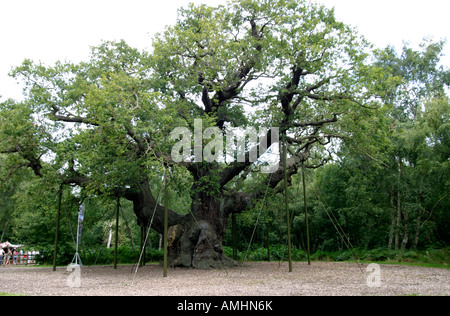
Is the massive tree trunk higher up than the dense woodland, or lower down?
lower down

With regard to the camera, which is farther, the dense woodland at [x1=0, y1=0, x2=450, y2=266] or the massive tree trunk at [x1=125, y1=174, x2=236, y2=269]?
the massive tree trunk at [x1=125, y1=174, x2=236, y2=269]

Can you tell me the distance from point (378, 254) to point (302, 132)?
893cm

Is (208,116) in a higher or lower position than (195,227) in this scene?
higher

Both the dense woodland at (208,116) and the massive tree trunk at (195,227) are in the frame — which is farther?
the massive tree trunk at (195,227)

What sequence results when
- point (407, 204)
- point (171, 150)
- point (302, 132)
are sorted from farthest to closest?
point (407, 204)
point (302, 132)
point (171, 150)

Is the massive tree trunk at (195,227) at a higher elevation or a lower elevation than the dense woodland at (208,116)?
lower

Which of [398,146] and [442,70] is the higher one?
[442,70]

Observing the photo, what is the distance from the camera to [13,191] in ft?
91.1

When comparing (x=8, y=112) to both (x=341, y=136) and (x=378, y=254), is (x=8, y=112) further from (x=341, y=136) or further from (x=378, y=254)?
(x=378, y=254)

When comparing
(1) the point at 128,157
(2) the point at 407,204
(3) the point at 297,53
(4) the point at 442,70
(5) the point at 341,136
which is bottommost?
(2) the point at 407,204

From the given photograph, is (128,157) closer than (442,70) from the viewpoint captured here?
Yes
